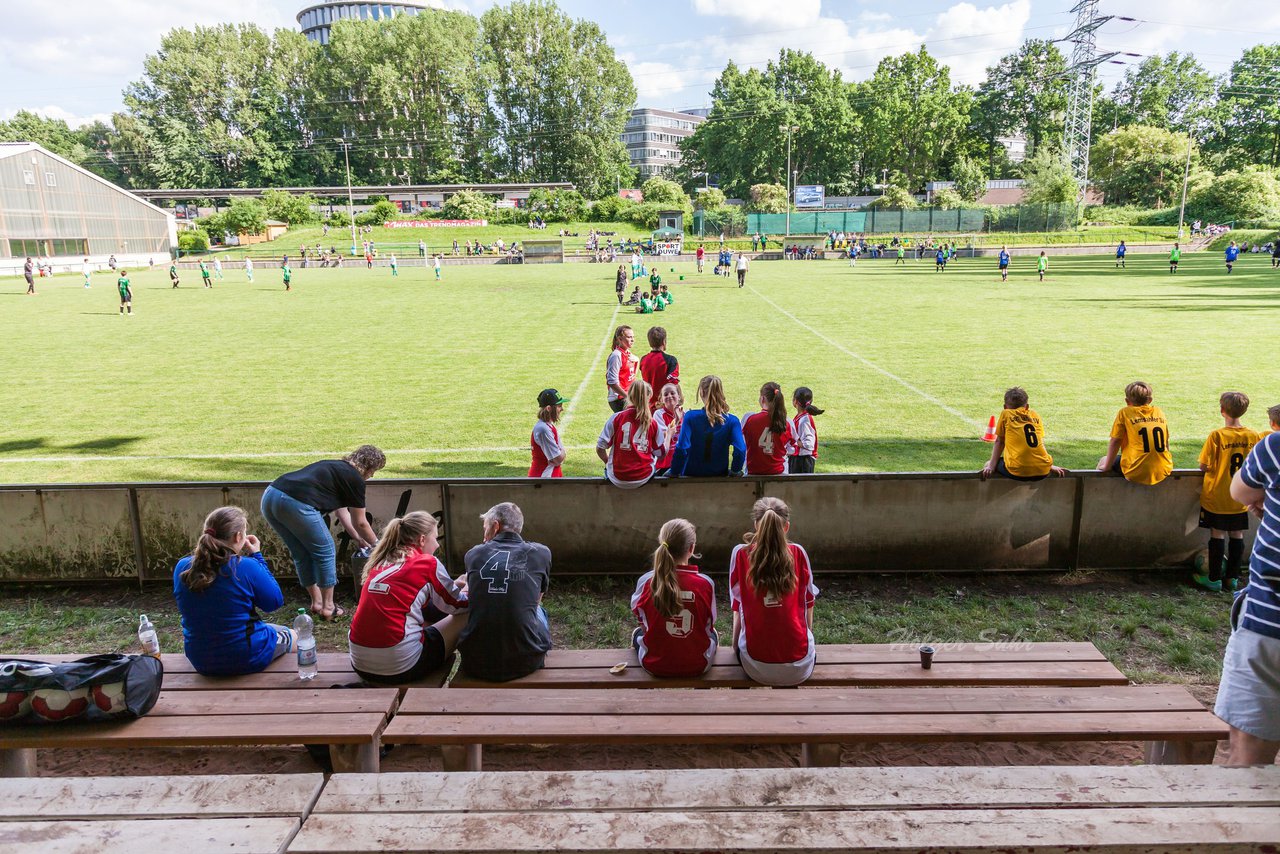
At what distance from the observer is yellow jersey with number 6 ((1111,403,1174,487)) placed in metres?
7.24

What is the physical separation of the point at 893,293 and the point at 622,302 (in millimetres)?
10839

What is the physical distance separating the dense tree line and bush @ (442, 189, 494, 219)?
79.5 feet

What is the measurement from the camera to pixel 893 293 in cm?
3222

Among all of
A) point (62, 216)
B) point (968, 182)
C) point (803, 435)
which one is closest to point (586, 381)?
point (803, 435)

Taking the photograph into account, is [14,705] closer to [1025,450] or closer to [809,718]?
[809,718]

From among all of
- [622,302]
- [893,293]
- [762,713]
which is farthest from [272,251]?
[762,713]

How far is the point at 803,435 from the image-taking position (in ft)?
28.0

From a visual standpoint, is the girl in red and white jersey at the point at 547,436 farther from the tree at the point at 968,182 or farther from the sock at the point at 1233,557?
the tree at the point at 968,182

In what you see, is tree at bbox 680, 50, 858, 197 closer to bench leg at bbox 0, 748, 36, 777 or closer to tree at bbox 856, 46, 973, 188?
tree at bbox 856, 46, 973, 188

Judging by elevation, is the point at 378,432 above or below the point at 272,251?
below

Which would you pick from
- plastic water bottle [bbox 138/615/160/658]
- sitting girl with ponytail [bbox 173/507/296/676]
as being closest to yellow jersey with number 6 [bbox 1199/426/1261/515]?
sitting girl with ponytail [bbox 173/507/296/676]

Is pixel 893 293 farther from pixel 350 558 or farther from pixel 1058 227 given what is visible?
pixel 1058 227

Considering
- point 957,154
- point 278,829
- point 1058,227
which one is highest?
point 957,154

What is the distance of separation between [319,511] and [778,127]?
108028mm
